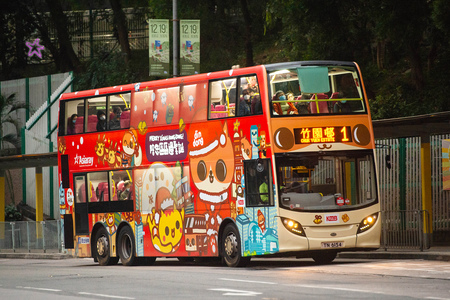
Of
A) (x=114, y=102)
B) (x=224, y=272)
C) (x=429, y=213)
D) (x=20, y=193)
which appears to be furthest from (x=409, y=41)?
(x=20, y=193)

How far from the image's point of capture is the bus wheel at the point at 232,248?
20094 mm

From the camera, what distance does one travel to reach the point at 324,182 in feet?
63.7

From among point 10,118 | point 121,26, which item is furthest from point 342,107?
point 121,26

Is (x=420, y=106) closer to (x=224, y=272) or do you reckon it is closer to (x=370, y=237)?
(x=370, y=237)

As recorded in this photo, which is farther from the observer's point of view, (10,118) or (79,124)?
(10,118)

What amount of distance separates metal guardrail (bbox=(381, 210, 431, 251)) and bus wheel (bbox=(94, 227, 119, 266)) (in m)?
7.78

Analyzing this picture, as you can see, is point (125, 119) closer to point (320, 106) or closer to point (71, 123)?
point (71, 123)

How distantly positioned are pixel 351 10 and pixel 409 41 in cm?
368

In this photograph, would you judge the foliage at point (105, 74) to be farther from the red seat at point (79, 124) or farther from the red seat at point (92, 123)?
the red seat at point (92, 123)

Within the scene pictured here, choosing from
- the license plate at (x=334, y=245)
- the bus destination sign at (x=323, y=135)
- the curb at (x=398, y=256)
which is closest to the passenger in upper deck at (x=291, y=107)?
the bus destination sign at (x=323, y=135)

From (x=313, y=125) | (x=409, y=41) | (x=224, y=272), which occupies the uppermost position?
(x=409, y=41)

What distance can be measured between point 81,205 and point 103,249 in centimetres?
152

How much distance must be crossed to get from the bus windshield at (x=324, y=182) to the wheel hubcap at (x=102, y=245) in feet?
25.3

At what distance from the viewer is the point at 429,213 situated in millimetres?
23062
